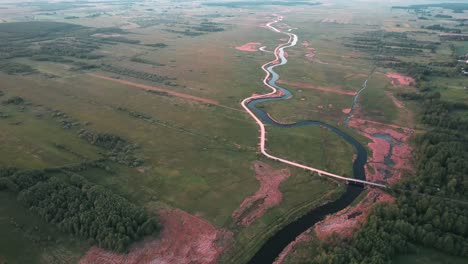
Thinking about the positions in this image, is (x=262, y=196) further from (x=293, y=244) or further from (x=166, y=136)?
(x=166, y=136)

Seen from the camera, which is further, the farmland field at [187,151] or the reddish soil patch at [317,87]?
the reddish soil patch at [317,87]

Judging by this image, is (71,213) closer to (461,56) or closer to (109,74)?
(109,74)

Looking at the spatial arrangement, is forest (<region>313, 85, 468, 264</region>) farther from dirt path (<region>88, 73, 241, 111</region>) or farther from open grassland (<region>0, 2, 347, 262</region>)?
dirt path (<region>88, 73, 241, 111</region>)

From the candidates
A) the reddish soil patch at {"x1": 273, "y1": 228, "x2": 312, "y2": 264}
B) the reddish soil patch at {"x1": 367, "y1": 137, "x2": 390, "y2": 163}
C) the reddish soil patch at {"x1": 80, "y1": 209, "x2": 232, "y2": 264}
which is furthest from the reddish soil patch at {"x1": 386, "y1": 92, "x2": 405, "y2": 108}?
the reddish soil patch at {"x1": 80, "y1": 209, "x2": 232, "y2": 264}

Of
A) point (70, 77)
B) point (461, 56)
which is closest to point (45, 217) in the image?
point (70, 77)

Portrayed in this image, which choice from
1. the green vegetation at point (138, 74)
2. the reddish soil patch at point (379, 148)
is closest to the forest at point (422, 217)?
the reddish soil patch at point (379, 148)

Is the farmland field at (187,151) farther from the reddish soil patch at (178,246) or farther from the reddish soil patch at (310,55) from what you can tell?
the reddish soil patch at (310,55)
